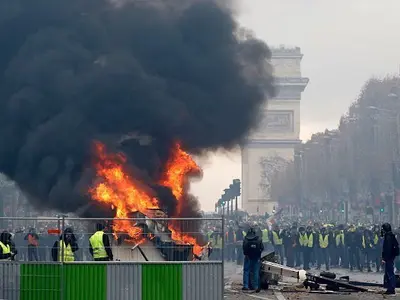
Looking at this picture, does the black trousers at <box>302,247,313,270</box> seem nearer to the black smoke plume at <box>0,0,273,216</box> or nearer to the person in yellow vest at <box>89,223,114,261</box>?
the black smoke plume at <box>0,0,273,216</box>

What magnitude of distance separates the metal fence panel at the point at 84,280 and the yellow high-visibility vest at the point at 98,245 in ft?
3.27

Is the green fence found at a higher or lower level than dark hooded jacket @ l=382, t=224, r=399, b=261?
lower

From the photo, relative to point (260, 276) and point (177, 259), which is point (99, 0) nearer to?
point (260, 276)

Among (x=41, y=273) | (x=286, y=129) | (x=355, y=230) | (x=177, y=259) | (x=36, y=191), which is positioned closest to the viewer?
(x=41, y=273)

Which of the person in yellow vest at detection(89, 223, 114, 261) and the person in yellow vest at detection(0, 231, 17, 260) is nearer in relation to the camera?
the person in yellow vest at detection(89, 223, 114, 261)

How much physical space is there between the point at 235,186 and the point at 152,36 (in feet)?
116

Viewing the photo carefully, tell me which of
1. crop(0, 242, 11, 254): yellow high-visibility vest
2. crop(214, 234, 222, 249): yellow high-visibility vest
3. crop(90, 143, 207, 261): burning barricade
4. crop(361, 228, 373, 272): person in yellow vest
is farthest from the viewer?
crop(361, 228, 373, 272): person in yellow vest

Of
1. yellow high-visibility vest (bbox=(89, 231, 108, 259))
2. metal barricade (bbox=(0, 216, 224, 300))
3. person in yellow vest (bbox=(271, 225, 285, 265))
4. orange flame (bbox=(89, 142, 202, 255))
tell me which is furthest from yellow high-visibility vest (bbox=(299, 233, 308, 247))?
metal barricade (bbox=(0, 216, 224, 300))

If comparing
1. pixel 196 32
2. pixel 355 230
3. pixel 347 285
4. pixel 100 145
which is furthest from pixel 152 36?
pixel 355 230

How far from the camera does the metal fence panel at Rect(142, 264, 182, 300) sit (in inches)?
602

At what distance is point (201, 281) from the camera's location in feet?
50.4

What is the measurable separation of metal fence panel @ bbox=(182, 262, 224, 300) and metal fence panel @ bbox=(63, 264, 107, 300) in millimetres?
1135

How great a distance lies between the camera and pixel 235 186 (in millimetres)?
61938

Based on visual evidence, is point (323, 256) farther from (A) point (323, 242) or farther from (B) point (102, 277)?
(B) point (102, 277)
